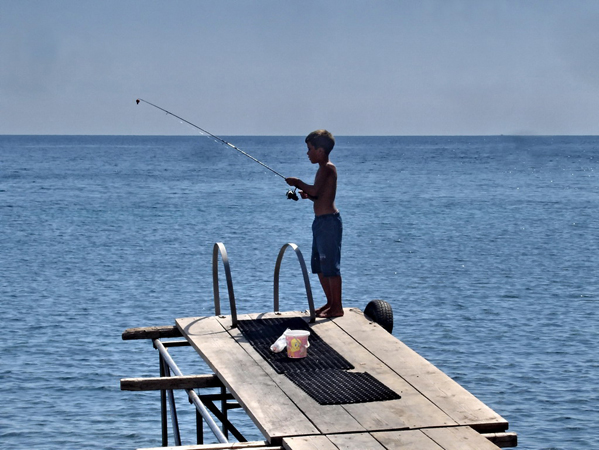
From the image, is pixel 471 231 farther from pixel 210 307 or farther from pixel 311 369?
pixel 311 369

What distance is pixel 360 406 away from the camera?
5855 mm

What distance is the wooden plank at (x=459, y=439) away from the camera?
5160mm

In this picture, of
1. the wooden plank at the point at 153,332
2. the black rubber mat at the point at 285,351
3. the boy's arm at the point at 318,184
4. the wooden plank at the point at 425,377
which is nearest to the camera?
the wooden plank at the point at 425,377

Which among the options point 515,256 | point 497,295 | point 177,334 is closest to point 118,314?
point 497,295

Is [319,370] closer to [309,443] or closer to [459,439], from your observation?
[309,443]

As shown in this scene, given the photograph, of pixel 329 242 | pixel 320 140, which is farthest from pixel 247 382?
pixel 320 140

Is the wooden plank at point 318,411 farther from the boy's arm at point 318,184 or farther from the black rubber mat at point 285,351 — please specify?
the boy's arm at point 318,184

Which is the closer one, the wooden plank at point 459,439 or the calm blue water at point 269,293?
the wooden plank at point 459,439

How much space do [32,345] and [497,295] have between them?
9.98 m

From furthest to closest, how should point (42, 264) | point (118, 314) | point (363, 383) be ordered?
point (42, 264), point (118, 314), point (363, 383)

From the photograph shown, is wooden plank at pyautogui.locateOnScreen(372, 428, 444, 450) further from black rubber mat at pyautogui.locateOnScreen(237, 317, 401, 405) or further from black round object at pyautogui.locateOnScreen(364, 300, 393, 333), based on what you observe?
black round object at pyautogui.locateOnScreen(364, 300, 393, 333)

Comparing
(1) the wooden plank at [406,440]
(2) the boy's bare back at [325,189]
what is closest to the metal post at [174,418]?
(2) the boy's bare back at [325,189]

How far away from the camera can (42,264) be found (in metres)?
26.4

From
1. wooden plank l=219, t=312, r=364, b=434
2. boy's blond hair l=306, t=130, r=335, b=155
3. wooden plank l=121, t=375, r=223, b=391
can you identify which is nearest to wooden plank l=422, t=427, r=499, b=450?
wooden plank l=219, t=312, r=364, b=434
